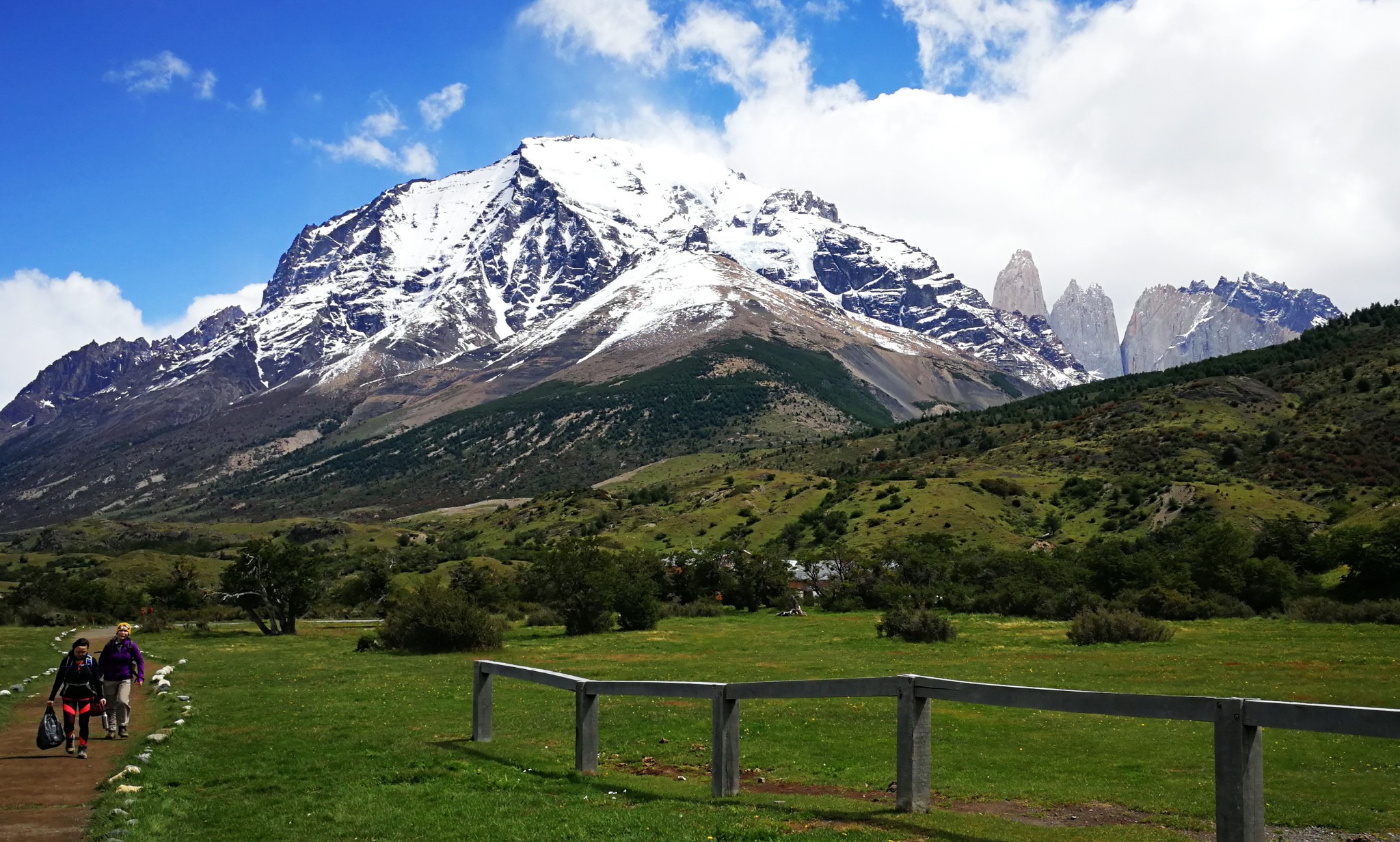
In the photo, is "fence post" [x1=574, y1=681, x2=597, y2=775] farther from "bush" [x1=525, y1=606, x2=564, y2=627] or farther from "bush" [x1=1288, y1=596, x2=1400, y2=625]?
"bush" [x1=525, y1=606, x2=564, y2=627]

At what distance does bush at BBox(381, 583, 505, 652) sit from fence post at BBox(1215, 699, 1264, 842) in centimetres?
3831

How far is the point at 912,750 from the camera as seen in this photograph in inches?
460

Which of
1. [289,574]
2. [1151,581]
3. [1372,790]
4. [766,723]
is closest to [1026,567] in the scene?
[1151,581]

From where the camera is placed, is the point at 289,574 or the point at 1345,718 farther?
the point at 289,574

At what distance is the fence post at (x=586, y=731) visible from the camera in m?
15.4

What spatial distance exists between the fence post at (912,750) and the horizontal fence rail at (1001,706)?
10mm

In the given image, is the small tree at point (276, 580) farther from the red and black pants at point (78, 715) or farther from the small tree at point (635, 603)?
the red and black pants at point (78, 715)

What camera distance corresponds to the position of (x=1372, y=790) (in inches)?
552

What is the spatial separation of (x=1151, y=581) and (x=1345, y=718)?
5349 cm

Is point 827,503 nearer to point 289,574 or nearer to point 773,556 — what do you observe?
point 773,556

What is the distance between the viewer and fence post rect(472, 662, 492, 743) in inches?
723

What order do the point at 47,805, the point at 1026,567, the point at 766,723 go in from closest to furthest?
the point at 47,805, the point at 766,723, the point at 1026,567

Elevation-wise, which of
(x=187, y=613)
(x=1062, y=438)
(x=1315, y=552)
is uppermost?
(x=1062, y=438)

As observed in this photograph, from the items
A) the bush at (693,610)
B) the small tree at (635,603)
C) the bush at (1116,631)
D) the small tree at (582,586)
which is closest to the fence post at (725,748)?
the bush at (1116,631)
